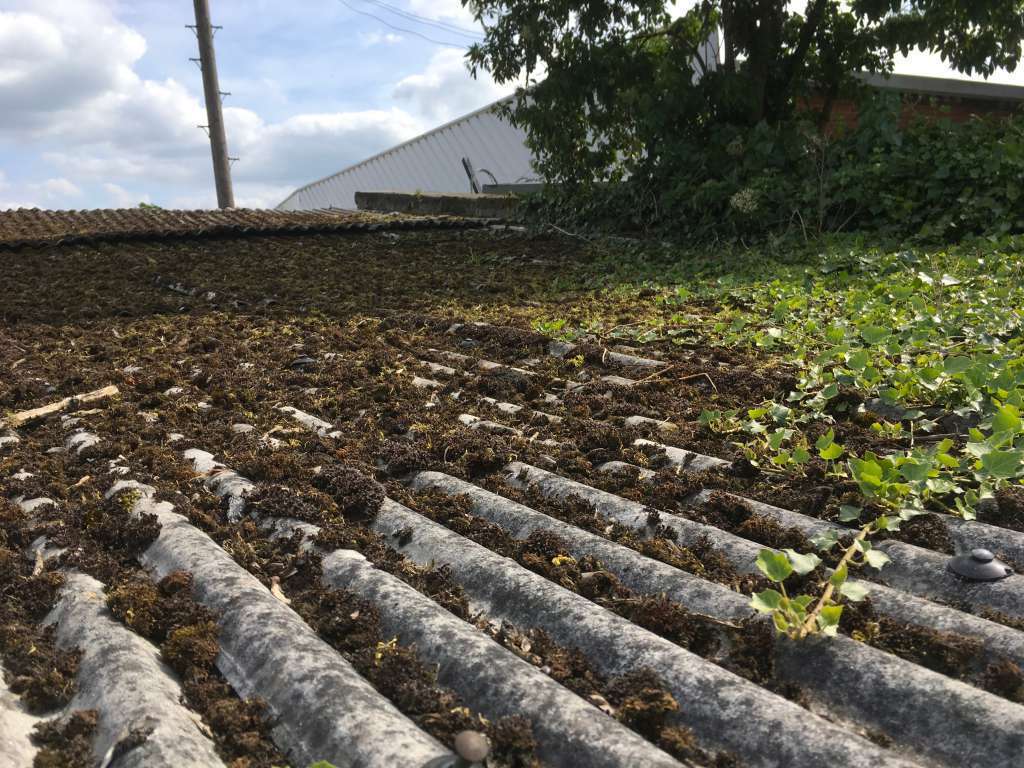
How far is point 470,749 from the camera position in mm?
1609

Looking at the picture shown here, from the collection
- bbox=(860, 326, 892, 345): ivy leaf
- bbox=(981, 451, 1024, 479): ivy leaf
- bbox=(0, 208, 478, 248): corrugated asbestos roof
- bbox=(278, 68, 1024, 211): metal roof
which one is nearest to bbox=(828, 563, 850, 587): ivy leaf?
bbox=(981, 451, 1024, 479): ivy leaf

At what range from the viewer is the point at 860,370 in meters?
4.25

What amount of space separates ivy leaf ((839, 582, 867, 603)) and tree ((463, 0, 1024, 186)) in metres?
10.8

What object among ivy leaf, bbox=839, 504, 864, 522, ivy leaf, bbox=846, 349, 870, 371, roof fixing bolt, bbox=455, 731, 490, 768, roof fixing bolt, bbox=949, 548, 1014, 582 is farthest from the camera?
ivy leaf, bbox=846, 349, 870, 371

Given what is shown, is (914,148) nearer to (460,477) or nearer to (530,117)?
(530,117)

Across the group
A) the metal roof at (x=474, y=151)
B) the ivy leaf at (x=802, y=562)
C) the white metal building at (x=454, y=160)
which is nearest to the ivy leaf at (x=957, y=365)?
the ivy leaf at (x=802, y=562)

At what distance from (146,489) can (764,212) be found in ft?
31.6

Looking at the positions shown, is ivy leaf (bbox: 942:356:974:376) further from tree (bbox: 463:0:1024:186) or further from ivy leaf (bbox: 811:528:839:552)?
tree (bbox: 463:0:1024:186)

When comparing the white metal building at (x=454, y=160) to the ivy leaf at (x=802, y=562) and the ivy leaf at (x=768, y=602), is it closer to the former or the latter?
the ivy leaf at (x=802, y=562)

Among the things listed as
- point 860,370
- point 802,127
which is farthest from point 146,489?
point 802,127

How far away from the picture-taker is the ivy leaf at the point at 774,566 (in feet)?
7.31

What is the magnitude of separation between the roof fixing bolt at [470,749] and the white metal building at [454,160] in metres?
13.6

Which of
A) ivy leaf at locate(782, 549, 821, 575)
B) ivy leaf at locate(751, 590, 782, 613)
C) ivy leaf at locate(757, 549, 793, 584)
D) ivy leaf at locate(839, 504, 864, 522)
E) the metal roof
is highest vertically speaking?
the metal roof

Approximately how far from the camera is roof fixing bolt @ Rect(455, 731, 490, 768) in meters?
1.60
